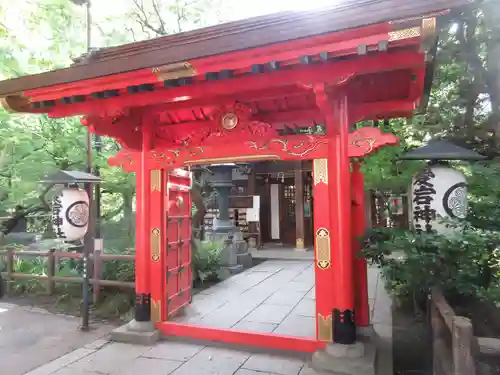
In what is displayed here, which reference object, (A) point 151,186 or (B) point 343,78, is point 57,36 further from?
(B) point 343,78

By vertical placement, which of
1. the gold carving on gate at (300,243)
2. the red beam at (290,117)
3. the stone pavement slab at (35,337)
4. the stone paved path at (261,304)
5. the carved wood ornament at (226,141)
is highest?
the red beam at (290,117)

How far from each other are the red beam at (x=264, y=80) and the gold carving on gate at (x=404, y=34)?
36 cm

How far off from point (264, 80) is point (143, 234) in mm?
2622

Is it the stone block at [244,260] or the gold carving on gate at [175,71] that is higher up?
the gold carving on gate at [175,71]

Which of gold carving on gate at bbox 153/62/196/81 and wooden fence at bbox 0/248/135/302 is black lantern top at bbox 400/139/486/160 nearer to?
gold carving on gate at bbox 153/62/196/81

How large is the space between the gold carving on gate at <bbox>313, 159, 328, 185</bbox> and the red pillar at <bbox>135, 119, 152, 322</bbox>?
7.45 feet

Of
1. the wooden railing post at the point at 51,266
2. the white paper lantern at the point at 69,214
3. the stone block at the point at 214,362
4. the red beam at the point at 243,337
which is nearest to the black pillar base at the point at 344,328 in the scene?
the red beam at the point at 243,337

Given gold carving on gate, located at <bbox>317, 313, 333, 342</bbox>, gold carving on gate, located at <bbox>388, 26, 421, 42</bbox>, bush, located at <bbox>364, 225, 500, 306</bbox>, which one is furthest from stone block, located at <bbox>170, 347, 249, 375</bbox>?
gold carving on gate, located at <bbox>388, 26, 421, 42</bbox>

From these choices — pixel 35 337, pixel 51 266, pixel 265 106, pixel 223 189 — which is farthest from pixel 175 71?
pixel 223 189

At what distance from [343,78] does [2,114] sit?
295 inches

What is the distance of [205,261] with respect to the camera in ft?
28.1

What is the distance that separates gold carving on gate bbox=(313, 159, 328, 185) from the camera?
3.97 metres

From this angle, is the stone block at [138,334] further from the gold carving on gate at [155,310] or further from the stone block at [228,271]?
the stone block at [228,271]

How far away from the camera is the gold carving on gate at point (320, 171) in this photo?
3.97 meters
